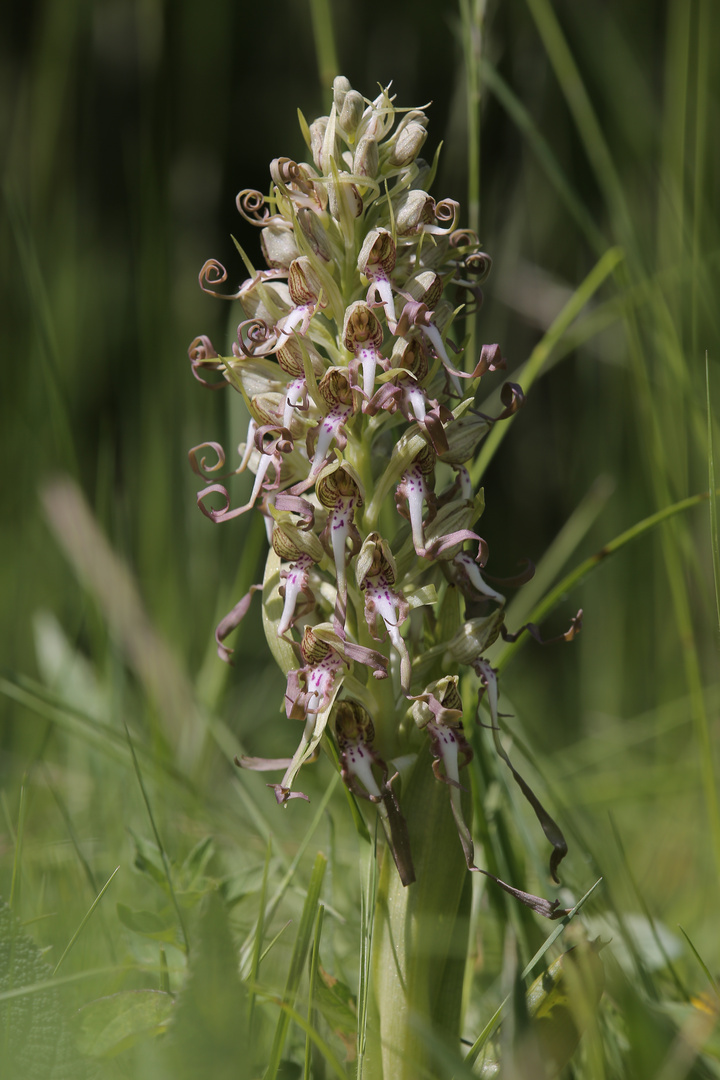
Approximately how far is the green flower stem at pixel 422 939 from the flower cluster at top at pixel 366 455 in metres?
0.04

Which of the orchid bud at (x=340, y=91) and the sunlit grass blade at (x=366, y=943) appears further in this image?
the orchid bud at (x=340, y=91)

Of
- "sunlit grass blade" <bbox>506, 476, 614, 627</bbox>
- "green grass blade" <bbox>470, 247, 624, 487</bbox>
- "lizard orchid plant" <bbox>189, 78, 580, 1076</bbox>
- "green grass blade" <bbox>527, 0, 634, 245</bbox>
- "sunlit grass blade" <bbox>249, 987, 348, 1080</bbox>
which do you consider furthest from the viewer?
"sunlit grass blade" <bbox>506, 476, 614, 627</bbox>

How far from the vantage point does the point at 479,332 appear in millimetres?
2611

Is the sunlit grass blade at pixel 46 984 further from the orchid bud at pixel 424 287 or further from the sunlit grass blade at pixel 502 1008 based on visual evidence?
the orchid bud at pixel 424 287

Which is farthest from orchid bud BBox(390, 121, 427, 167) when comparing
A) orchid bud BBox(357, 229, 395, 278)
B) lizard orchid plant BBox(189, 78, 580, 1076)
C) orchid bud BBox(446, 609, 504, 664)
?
orchid bud BBox(446, 609, 504, 664)

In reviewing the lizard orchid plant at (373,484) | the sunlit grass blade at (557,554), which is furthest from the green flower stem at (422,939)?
the sunlit grass blade at (557,554)

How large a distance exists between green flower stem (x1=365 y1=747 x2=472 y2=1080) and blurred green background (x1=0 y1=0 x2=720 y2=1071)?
6.7 inches

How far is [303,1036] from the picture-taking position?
0.95 m

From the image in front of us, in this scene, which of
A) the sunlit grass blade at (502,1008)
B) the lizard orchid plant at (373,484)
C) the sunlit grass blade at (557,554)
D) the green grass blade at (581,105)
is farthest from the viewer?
the sunlit grass blade at (557,554)

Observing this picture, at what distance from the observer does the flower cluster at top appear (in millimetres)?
880

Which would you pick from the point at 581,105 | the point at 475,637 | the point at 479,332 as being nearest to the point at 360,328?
the point at 475,637

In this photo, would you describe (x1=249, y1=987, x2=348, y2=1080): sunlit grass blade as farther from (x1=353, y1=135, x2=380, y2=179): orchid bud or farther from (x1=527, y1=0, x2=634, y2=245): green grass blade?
(x1=527, y1=0, x2=634, y2=245): green grass blade

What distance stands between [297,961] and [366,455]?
0.50 metres

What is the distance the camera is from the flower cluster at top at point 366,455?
34.7 inches
